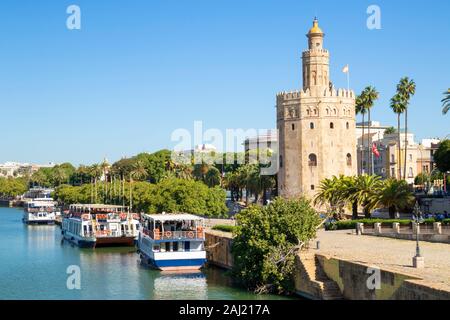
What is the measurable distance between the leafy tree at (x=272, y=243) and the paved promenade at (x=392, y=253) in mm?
1684

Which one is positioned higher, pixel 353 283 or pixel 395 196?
pixel 395 196

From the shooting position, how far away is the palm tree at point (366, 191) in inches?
2189

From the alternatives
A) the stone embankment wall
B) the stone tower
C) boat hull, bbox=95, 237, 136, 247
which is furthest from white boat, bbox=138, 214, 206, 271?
the stone tower

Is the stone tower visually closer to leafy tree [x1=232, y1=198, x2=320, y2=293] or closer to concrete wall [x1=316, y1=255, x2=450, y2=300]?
leafy tree [x1=232, y1=198, x2=320, y2=293]

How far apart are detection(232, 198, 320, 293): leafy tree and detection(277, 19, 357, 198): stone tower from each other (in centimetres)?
3231

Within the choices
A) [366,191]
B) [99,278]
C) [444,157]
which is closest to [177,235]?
[99,278]

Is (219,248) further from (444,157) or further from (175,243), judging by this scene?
(444,157)

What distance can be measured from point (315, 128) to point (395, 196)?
18744 mm

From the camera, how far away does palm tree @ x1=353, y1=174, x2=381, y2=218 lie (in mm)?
55609

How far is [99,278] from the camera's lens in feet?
145

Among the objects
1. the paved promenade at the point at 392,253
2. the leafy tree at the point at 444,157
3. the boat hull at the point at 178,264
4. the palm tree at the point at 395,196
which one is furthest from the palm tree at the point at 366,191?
the leafy tree at the point at 444,157
